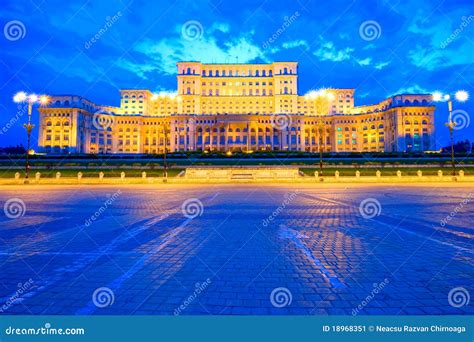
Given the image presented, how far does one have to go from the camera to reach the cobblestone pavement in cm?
376

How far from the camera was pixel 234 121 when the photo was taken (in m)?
103

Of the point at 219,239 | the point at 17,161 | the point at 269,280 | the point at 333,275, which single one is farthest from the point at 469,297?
the point at 17,161

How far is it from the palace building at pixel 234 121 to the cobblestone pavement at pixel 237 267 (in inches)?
3803

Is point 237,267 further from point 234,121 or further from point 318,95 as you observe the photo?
point 318,95

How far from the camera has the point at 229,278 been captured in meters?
4.65

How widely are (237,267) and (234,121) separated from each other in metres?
99.7

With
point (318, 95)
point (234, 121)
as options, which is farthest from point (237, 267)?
point (318, 95)

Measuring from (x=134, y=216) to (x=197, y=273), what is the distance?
6.54m

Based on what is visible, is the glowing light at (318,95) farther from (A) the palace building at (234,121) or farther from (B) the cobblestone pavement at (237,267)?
(B) the cobblestone pavement at (237,267)

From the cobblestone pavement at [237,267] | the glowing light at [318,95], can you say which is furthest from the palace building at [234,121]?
the cobblestone pavement at [237,267]

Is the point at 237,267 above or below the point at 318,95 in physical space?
below

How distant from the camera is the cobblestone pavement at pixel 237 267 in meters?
3.76

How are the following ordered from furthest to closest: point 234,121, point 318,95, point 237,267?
point 318,95
point 234,121
point 237,267

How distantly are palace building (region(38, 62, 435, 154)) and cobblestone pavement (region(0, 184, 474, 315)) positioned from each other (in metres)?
96.6
